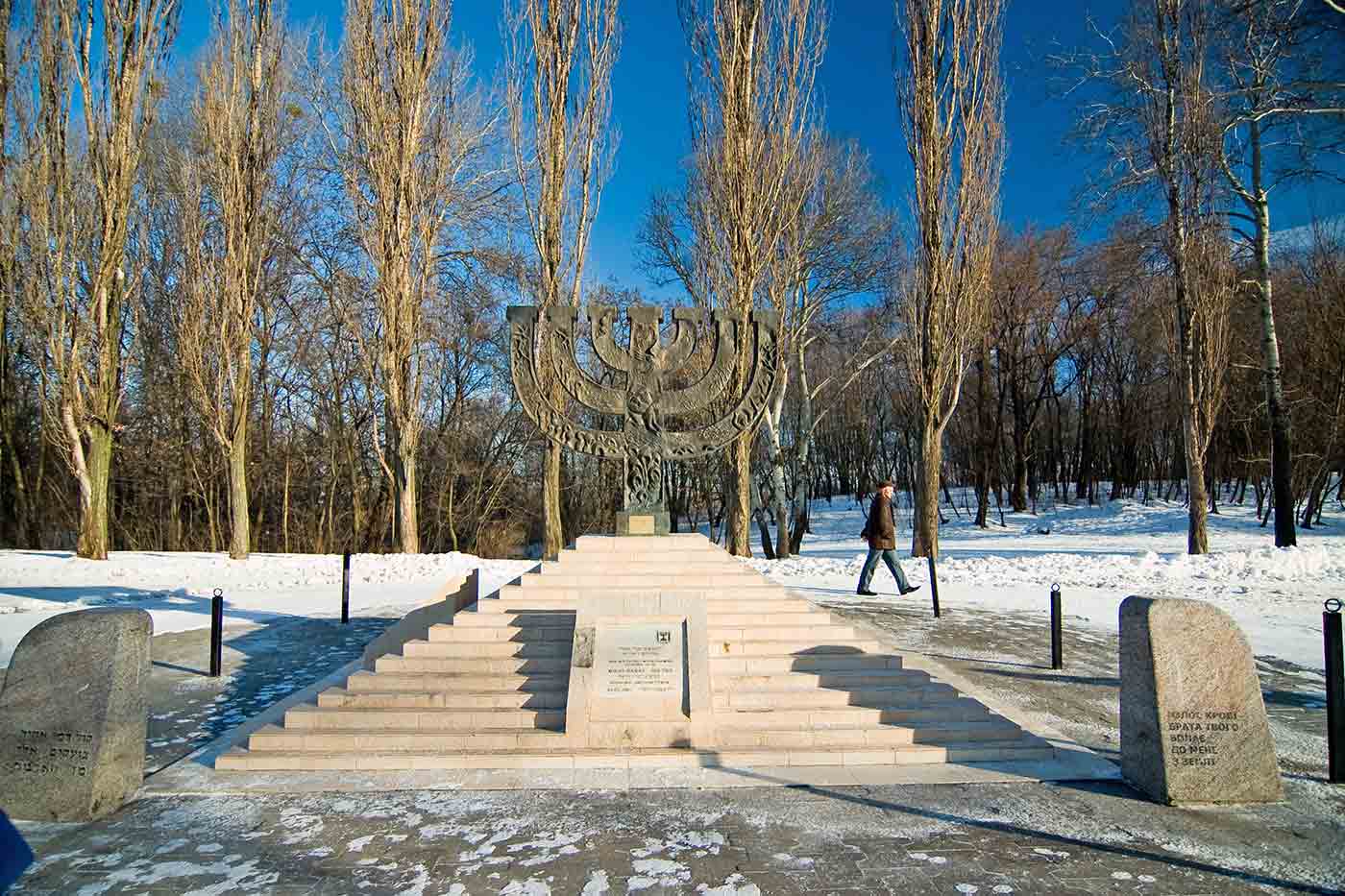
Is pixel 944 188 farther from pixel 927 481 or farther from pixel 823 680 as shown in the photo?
pixel 823 680

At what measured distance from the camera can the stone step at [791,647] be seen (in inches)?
213

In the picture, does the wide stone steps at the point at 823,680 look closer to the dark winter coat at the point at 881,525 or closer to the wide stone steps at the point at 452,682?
the wide stone steps at the point at 452,682

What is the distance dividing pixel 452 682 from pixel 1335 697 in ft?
18.0

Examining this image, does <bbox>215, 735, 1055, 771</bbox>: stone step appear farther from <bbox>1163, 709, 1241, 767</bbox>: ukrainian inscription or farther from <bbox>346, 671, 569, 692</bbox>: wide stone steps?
<bbox>1163, 709, 1241, 767</bbox>: ukrainian inscription

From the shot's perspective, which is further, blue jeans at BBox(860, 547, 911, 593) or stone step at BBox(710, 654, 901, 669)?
blue jeans at BBox(860, 547, 911, 593)

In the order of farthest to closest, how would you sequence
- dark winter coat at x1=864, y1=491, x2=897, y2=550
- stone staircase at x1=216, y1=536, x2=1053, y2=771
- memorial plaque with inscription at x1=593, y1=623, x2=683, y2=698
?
dark winter coat at x1=864, y1=491, x2=897, y2=550, memorial plaque with inscription at x1=593, y1=623, x2=683, y2=698, stone staircase at x1=216, y1=536, x2=1053, y2=771

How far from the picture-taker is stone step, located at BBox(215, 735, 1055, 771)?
4539 mm

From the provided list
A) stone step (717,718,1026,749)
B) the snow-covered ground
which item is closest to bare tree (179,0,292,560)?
the snow-covered ground

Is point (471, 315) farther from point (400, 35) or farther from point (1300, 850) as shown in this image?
point (1300, 850)

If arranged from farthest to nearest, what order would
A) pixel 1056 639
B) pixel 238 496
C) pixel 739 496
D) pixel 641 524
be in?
pixel 238 496, pixel 739 496, pixel 1056 639, pixel 641 524

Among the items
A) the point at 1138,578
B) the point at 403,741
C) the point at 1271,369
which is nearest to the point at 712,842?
the point at 403,741

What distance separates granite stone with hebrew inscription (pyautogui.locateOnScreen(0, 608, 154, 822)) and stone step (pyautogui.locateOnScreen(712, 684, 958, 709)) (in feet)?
11.3

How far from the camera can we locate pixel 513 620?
559 cm

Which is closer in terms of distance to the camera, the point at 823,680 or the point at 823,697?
the point at 823,697
